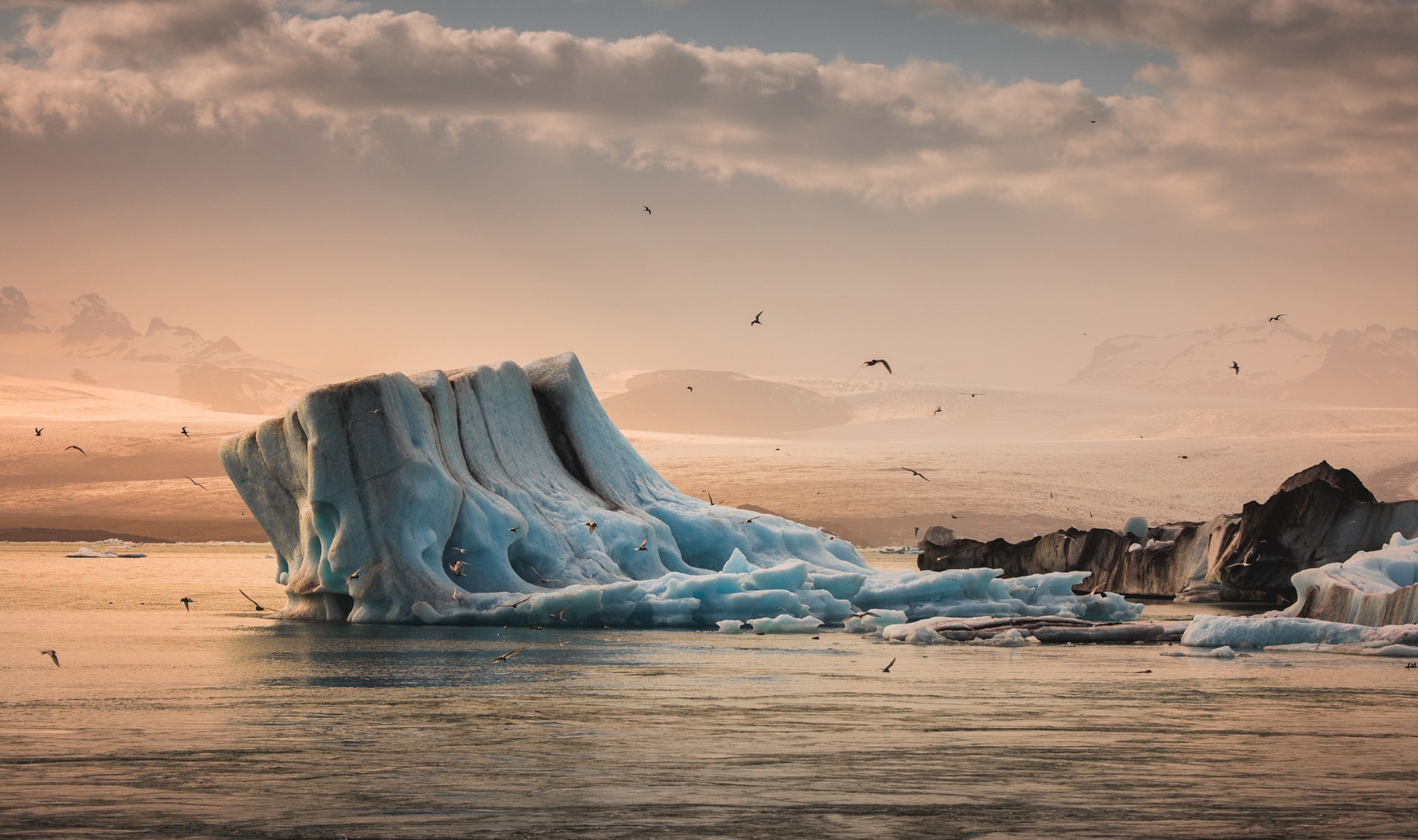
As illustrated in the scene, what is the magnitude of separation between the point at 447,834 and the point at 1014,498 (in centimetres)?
7779

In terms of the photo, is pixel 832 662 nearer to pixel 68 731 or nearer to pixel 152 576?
pixel 68 731

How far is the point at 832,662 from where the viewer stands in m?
16.8

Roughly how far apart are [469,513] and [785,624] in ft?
18.0

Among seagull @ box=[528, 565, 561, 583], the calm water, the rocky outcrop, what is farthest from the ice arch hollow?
the rocky outcrop

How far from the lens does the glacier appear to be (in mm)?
21562

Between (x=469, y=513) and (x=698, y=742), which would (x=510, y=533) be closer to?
(x=469, y=513)

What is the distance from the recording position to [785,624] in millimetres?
21828

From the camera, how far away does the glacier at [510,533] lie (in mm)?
21562

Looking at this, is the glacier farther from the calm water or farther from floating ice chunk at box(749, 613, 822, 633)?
the calm water

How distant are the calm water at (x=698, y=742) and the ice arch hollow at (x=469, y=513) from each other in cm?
302

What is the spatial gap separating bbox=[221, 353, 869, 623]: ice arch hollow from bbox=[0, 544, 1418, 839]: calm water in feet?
9.91

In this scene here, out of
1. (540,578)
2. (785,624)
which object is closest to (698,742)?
(785,624)

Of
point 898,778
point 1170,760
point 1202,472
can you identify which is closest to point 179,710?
point 898,778

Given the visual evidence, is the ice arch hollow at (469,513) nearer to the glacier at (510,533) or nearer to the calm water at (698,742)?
the glacier at (510,533)
